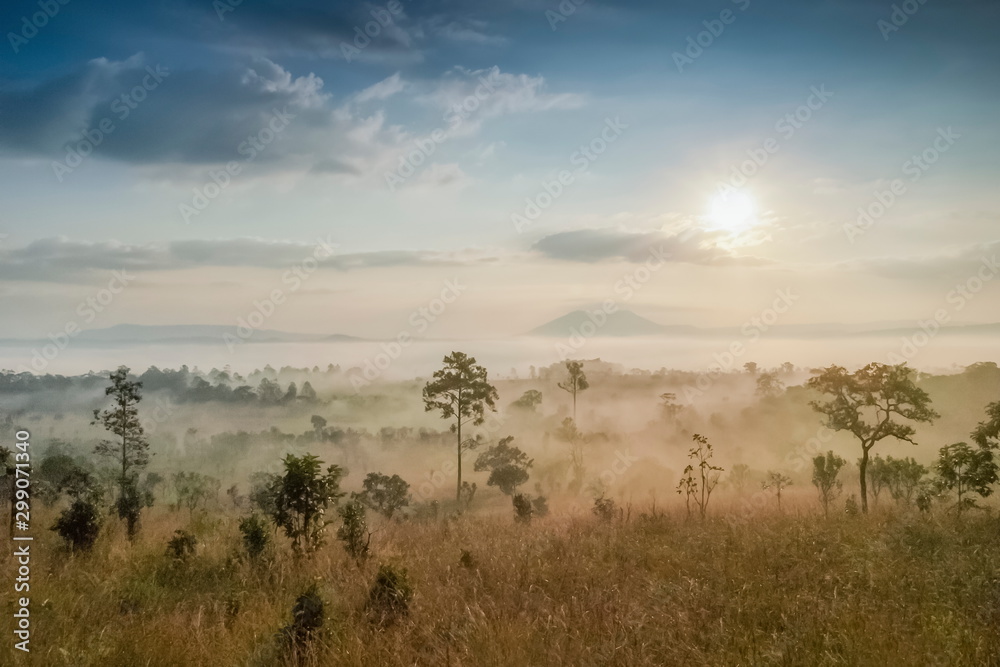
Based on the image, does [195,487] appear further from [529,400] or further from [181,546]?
[529,400]

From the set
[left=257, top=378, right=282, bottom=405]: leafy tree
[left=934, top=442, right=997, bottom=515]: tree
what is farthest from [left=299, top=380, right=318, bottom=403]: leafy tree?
[left=934, top=442, right=997, bottom=515]: tree

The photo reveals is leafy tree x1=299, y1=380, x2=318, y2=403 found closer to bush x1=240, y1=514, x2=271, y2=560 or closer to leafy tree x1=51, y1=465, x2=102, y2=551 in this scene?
leafy tree x1=51, y1=465, x2=102, y2=551

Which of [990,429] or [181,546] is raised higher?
[990,429]

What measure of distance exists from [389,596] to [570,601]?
2.67m

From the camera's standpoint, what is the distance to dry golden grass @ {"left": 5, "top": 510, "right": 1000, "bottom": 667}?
6.88 m

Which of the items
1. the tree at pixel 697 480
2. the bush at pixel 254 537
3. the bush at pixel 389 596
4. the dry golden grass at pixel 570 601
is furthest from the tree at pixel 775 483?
the bush at pixel 254 537

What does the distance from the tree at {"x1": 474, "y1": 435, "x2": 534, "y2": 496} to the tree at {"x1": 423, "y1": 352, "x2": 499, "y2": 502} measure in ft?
29.4

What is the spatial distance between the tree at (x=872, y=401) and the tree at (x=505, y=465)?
71.3ft

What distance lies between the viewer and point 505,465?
40.8m

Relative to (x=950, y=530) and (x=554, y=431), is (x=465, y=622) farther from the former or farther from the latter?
(x=554, y=431)

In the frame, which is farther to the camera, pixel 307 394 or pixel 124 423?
pixel 307 394

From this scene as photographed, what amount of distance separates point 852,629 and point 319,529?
9354 mm

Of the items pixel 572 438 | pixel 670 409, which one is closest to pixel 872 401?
pixel 572 438

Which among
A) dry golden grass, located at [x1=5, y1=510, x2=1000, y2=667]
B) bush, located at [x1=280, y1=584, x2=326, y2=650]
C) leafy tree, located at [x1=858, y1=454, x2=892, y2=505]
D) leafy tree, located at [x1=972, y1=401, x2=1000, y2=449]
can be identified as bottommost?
leafy tree, located at [x1=858, y1=454, x2=892, y2=505]
